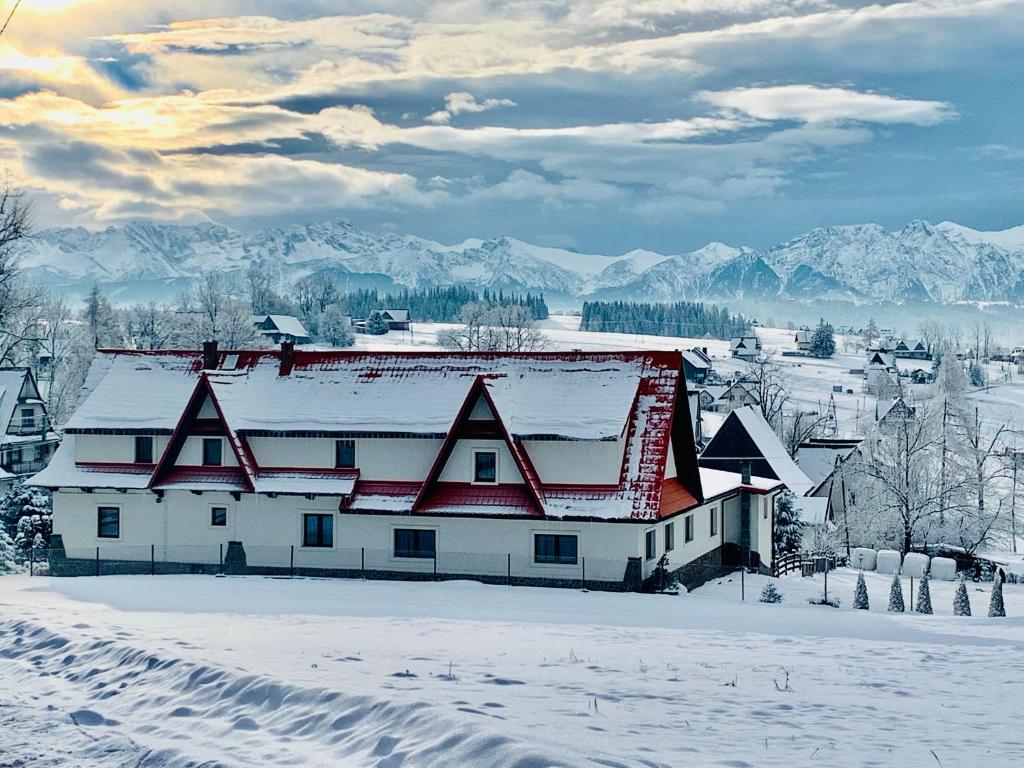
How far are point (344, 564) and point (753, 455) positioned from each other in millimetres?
31046

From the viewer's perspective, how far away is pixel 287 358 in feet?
133

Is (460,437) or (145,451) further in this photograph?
(145,451)

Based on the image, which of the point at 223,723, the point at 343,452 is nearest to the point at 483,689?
the point at 223,723

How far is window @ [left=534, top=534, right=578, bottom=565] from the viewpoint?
34.8 metres

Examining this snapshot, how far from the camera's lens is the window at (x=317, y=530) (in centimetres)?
3712

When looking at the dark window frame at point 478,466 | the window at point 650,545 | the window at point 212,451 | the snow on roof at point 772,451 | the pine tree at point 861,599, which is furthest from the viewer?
the snow on roof at point 772,451

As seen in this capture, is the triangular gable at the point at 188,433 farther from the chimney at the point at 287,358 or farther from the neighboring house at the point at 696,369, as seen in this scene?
the neighboring house at the point at 696,369

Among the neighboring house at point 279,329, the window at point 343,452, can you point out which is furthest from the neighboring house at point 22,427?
the neighboring house at point 279,329

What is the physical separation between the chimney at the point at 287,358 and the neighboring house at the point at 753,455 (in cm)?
2908

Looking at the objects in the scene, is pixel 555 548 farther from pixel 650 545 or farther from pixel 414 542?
pixel 414 542

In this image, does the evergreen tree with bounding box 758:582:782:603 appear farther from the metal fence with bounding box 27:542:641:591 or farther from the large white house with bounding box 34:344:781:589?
the metal fence with bounding box 27:542:641:591

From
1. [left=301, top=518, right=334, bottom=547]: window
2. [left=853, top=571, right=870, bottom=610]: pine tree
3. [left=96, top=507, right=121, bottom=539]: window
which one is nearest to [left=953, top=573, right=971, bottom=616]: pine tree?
[left=853, top=571, right=870, bottom=610]: pine tree

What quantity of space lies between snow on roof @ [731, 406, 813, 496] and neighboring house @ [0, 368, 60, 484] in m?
51.3

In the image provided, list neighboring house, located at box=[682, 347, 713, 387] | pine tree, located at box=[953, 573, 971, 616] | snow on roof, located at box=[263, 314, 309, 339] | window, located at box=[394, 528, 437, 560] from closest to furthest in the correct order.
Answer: pine tree, located at box=[953, 573, 971, 616]
window, located at box=[394, 528, 437, 560]
neighboring house, located at box=[682, 347, 713, 387]
snow on roof, located at box=[263, 314, 309, 339]
